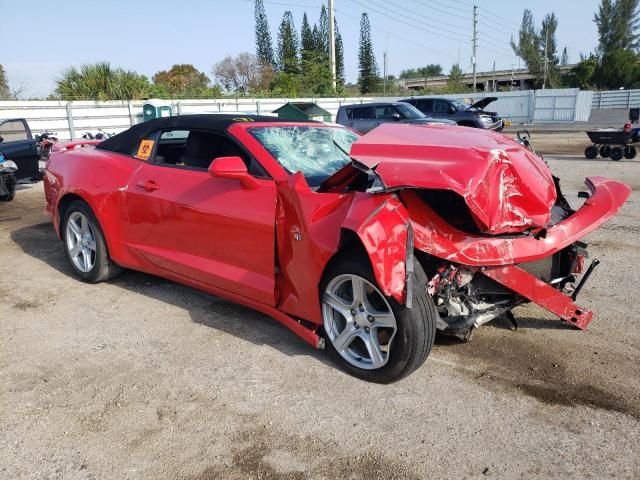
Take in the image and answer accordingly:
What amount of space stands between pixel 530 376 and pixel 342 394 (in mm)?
1135

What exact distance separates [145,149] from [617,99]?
41526mm

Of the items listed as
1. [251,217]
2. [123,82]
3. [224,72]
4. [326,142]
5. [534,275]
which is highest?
[224,72]

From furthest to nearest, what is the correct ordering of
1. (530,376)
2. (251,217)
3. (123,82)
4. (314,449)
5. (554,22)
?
(554,22), (123,82), (251,217), (530,376), (314,449)

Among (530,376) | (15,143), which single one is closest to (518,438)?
(530,376)

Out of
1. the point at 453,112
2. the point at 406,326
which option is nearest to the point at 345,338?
the point at 406,326

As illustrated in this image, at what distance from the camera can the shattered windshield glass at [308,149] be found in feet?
12.3

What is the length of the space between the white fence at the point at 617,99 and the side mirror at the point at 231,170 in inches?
1595

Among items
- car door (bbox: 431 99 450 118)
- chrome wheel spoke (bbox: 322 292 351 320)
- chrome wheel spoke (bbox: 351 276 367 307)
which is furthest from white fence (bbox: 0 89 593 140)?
chrome wheel spoke (bbox: 351 276 367 307)

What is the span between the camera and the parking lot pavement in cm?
244

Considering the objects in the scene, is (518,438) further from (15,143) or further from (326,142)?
(15,143)

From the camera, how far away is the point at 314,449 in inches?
100.0

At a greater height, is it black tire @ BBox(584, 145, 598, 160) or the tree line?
the tree line

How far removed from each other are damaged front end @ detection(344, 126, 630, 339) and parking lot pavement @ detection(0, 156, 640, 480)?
1.26 ft

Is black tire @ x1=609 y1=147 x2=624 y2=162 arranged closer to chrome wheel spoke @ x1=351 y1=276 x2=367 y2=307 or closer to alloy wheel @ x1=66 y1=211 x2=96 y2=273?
chrome wheel spoke @ x1=351 y1=276 x2=367 y2=307
